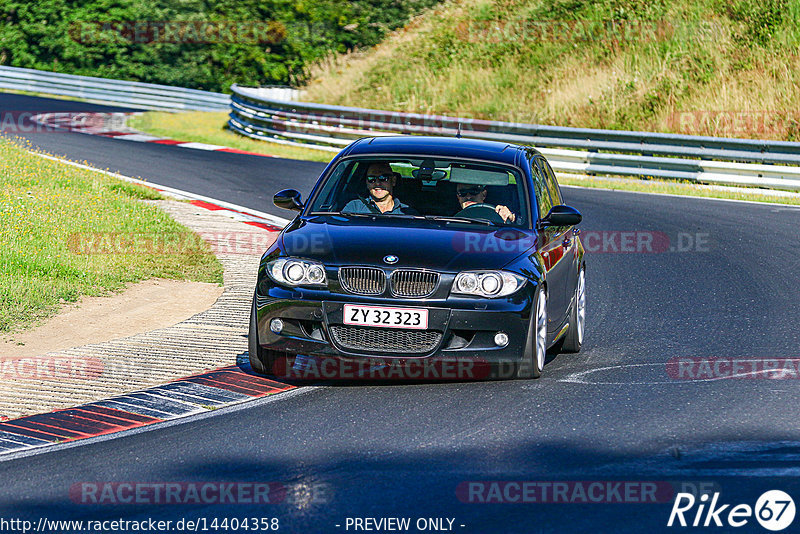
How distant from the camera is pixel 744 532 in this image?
5.01 m

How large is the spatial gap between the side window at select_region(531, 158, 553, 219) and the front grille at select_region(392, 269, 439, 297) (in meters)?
1.53

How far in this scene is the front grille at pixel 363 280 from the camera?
300 inches

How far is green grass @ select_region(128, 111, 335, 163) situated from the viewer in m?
27.3

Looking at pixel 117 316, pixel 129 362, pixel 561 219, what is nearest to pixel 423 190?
pixel 561 219

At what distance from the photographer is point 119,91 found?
4003cm

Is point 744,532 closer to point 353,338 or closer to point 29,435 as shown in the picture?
point 353,338

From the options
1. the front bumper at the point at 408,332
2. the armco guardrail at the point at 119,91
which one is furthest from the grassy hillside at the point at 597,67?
the front bumper at the point at 408,332

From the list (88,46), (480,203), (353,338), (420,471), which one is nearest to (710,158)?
(480,203)

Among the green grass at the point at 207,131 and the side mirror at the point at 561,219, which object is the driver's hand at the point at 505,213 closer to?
the side mirror at the point at 561,219

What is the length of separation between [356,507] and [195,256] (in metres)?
8.51

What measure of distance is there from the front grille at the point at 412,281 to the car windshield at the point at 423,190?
1.10 meters
